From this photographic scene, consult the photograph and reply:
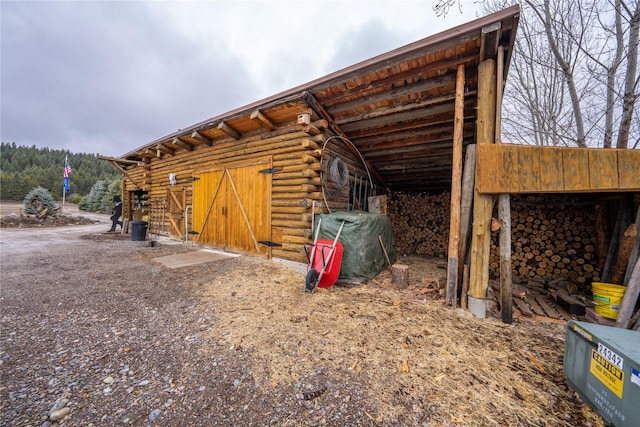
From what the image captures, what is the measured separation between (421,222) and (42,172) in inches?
2600

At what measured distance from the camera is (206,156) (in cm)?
716

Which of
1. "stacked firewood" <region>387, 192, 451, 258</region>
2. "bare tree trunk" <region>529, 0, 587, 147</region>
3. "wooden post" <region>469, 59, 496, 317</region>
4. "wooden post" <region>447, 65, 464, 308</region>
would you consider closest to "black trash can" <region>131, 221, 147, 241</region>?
"stacked firewood" <region>387, 192, 451, 258</region>

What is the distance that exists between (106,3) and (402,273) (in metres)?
24.8

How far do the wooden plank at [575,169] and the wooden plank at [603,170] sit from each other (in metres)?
0.04

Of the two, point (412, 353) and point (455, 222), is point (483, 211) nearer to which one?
point (455, 222)

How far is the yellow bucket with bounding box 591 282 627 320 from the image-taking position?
271 cm

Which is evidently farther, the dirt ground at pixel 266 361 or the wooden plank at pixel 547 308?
the wooden plank at pixel 547 308

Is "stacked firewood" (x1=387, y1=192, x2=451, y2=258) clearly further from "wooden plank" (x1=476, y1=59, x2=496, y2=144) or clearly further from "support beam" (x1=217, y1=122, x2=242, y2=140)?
"support beam" (x1=217, y1=122, x2=242, y2=140)

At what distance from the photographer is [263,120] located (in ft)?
17.2

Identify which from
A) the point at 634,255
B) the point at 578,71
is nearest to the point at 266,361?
the point at 634,255

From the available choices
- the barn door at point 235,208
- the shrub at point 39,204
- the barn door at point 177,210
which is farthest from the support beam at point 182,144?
the shrub at point 39,204

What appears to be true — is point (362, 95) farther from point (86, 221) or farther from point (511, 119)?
point (86, 221)

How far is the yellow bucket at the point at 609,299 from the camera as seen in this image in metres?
2.71

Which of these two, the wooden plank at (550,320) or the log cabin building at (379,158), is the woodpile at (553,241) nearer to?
the log cabin building at (379,158)
